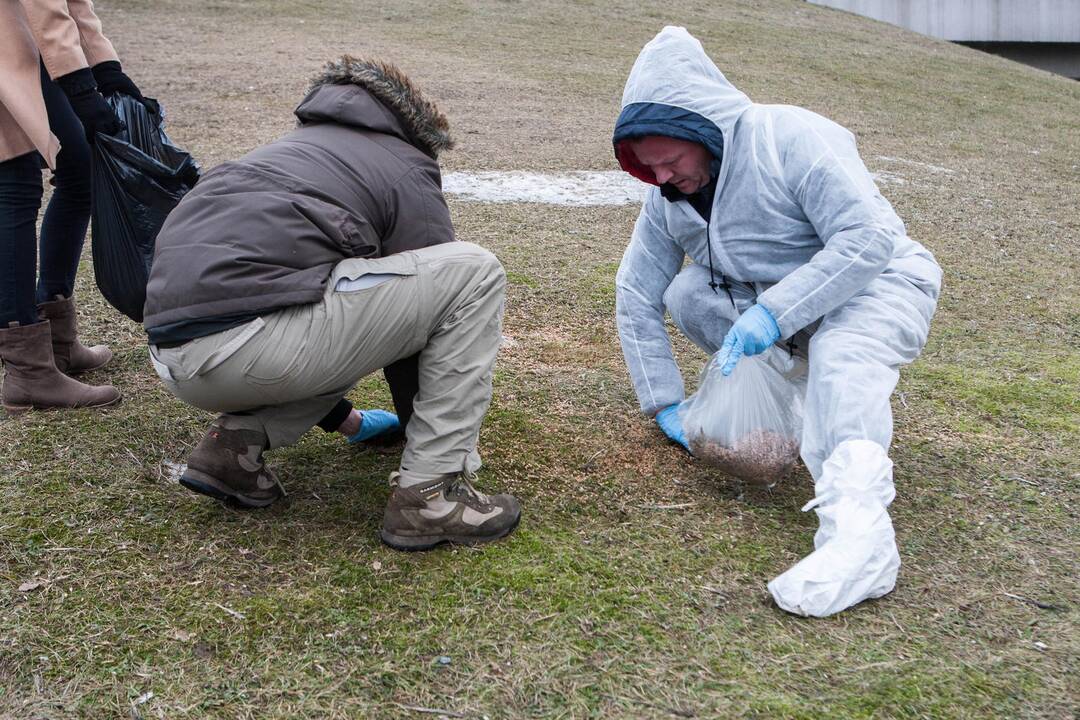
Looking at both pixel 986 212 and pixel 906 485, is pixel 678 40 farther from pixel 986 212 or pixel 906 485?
pixel 986 212

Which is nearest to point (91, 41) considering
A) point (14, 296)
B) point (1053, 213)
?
point (14, 296)

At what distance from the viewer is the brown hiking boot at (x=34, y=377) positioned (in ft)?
8.61

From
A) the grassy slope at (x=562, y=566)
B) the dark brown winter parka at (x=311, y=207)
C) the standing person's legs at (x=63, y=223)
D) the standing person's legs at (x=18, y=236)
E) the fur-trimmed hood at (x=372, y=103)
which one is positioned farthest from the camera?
the standing person's legs at (x=63, y=223)

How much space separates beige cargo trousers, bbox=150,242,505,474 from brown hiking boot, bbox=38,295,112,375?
1.04m

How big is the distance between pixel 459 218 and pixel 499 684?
145 inches

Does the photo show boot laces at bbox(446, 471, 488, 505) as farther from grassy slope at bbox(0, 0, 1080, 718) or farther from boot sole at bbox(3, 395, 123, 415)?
boot sole at bbox(3, 395, 123, 415)

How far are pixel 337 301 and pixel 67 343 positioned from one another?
4.73 ft

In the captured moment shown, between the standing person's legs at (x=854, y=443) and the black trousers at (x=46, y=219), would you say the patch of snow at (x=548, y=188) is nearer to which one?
the black trousers at (x=46, y=219)

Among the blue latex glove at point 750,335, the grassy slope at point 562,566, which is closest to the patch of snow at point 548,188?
the grassy slope at point 562,566

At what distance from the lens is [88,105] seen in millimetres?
2531

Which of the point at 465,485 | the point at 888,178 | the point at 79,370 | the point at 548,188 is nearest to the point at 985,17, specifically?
the point at 888,178

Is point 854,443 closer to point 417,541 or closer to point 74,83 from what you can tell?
point 417,541

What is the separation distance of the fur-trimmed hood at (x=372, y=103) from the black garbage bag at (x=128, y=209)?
55 cm

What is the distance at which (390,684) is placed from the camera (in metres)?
1.77
